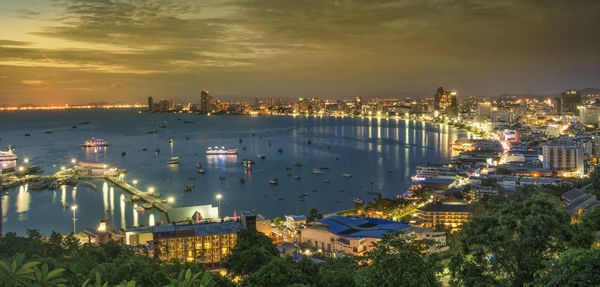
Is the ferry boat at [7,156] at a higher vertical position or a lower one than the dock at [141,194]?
higher

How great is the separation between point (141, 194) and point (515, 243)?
10674 mm

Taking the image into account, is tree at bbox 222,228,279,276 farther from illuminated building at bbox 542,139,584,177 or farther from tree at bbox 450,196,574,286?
illuminated building at bbox 542,139,584,177

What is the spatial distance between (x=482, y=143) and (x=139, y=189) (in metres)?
16.5

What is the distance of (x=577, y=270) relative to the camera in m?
1.73

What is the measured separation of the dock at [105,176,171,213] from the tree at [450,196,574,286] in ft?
28.1

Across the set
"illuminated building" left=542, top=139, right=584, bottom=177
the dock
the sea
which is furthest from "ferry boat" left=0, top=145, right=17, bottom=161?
"illuminated building" left=542, top=139, right=584, bottom=177

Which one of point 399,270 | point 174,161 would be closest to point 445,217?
point 399,270

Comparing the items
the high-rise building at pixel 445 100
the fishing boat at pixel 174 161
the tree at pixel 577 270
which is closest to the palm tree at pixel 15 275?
the tree at pixel 577 270

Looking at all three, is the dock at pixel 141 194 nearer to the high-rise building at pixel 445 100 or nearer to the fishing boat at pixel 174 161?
the fishing boat at pixel 174 161

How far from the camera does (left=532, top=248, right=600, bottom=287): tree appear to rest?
5.54 feet

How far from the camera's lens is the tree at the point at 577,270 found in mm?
1688

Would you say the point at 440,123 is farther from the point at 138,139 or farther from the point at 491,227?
the point at 491,227

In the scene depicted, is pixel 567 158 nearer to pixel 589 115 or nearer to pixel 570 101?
pixel 589 115

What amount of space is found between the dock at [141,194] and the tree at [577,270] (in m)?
9.53
